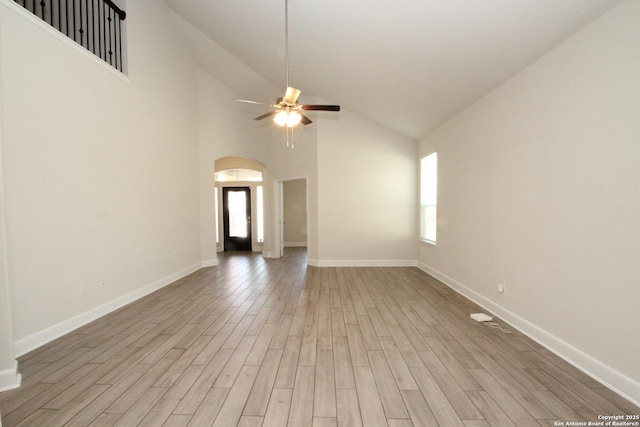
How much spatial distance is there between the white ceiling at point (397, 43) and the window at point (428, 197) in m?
0.59

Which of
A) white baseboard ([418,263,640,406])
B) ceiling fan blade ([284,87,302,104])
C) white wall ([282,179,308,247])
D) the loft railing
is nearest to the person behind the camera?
white baseboard ([418,263,640,406])

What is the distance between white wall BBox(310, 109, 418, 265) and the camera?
19.7ft

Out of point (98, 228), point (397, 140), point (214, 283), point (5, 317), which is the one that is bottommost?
point (214, 283)

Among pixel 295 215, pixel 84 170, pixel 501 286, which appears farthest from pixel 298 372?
pixel 295 215

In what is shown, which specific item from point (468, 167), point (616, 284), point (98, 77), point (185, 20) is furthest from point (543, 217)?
point (185, 20)

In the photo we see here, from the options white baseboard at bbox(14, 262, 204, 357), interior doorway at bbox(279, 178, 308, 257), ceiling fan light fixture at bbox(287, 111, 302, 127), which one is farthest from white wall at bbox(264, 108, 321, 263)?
white baseboard at bbox(14, 262, 204, 357)

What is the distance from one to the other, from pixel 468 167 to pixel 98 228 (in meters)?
4.66

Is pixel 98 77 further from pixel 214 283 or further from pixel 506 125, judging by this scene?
pixel 506 125

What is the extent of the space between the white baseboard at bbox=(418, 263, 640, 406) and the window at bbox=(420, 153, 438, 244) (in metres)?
2.14

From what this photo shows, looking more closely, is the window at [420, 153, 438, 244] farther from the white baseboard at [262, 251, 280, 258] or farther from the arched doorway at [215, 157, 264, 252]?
the arched doorway at [215, 157, 264, 252]

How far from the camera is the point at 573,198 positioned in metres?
2.22

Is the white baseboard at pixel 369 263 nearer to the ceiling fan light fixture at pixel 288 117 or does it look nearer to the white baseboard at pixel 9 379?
the ceiling fan light fixture at pixel 288 117

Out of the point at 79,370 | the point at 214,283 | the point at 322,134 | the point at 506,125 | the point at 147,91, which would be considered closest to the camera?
the point at 79,370

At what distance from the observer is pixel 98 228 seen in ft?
10.5
